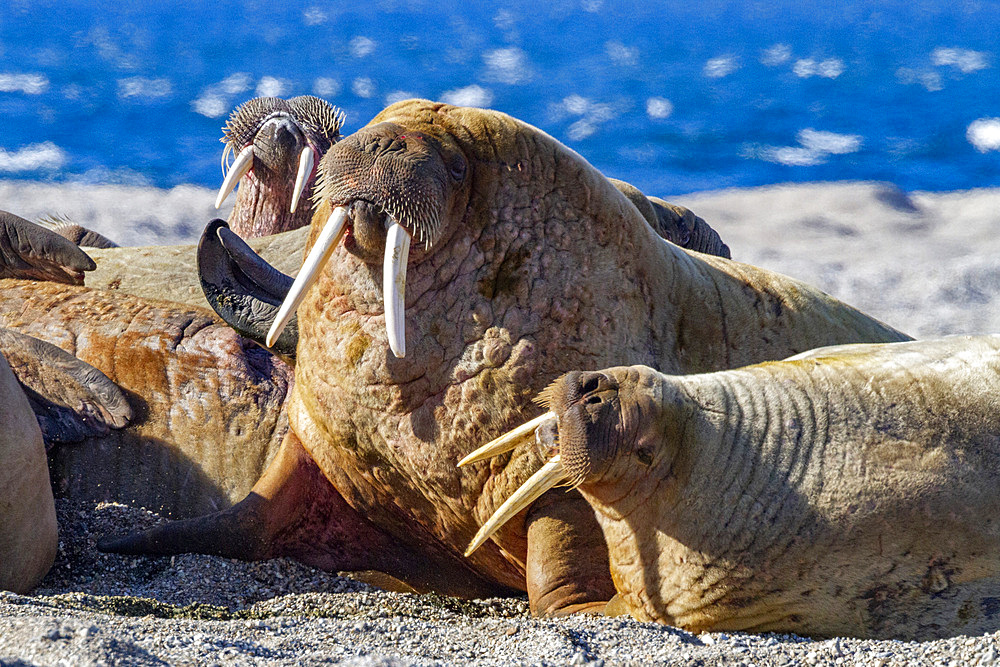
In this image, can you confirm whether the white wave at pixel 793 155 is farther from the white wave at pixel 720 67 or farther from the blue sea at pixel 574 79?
the white wave at pixel 720 67

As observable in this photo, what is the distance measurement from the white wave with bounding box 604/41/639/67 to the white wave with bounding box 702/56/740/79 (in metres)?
1.50

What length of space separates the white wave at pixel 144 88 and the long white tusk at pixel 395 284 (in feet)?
62.4

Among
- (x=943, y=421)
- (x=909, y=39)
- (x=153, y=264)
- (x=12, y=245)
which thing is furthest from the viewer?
(x=909, y=39)

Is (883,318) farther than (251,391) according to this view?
Yes

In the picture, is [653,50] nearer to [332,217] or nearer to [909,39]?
[909,39]

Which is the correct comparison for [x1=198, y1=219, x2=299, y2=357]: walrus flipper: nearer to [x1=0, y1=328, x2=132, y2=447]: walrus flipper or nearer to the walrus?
[x1=0, y1=328, x2=132, y2=447]: walrus flipper

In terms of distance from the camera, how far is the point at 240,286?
4.80 metres

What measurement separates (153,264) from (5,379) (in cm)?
228

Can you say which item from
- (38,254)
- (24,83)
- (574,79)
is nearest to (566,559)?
(38,254)

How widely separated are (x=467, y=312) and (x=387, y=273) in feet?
1.13

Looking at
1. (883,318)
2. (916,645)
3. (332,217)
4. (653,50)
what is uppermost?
(653,50)

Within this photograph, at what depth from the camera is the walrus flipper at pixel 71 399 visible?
487 centimetres

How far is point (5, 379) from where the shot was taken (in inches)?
160

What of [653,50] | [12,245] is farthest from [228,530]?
[653,50]
